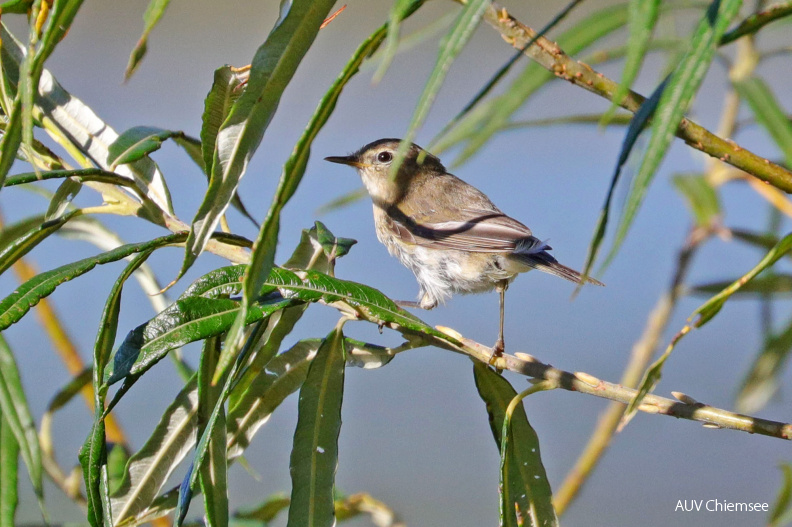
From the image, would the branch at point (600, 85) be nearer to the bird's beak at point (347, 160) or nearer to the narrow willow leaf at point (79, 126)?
the narrow willow leaf at point (79, 126)

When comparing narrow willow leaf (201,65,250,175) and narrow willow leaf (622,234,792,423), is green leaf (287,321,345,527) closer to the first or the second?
narrow willow leaf (201,65,250,175)

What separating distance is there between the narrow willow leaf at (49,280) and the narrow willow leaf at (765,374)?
5.09ft

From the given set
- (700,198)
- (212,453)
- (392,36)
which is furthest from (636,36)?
(700,198)

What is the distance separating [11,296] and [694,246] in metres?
1.79

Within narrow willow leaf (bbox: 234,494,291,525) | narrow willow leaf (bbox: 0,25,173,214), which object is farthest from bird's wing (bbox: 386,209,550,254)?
narrow willow leaf (bbox: 0,25,173,214)

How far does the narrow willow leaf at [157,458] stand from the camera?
51.0 inches

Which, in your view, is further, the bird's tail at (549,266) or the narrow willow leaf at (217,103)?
the bird's tail at (549,266)

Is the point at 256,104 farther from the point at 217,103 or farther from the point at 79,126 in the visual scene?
the point at 79,126

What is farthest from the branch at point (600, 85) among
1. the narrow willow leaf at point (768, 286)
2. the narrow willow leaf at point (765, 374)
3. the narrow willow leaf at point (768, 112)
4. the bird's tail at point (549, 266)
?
the bird's tail at point (549, 266)

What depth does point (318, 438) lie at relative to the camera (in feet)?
4.15

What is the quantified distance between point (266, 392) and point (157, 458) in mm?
212

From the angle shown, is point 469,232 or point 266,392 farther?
point 469,232

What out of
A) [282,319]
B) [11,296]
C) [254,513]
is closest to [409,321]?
[282,319]

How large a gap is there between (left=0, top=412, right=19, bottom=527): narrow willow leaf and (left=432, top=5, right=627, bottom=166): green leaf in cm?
97
